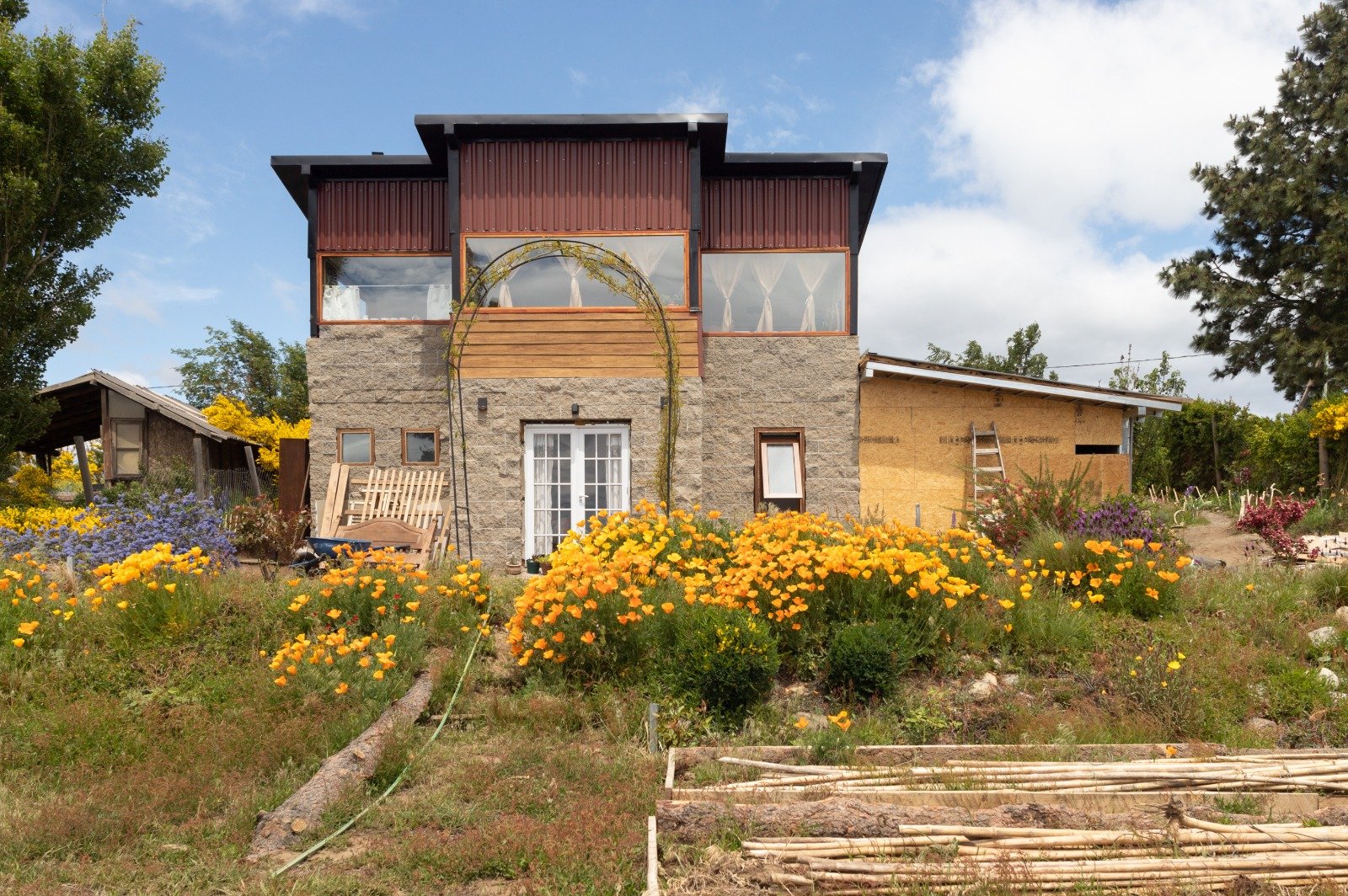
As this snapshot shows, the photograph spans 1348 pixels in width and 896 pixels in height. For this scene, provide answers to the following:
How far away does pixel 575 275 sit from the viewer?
38.1 ft

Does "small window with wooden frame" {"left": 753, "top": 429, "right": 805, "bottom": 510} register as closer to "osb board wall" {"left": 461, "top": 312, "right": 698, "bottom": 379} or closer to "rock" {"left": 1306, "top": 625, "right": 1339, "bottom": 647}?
"osb board wall" {"left": 461, "top": 312, "right": 698, "bottom": 379}

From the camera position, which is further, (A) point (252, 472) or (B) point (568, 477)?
(A) point (252, 472)

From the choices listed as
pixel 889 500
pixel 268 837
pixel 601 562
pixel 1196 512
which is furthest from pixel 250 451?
pixel 1196 512

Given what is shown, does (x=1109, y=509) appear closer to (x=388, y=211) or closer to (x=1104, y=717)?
(x=1104, y=717)

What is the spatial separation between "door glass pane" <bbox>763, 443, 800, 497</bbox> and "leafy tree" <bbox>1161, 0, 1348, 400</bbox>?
1907 cm

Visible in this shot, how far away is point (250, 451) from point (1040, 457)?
17.9m

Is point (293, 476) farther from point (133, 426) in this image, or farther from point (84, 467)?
point (84, 467)

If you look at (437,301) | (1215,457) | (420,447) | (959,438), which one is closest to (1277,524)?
(959,438)

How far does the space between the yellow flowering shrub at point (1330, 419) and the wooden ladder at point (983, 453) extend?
965cm

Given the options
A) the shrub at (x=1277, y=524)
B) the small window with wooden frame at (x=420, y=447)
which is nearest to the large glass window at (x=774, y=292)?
the small window with wooden frame at (x=420, y=447)

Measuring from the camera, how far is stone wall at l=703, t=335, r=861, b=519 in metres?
12.3

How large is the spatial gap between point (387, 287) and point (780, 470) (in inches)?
260

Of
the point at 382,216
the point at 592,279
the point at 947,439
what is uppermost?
the point at 382,216

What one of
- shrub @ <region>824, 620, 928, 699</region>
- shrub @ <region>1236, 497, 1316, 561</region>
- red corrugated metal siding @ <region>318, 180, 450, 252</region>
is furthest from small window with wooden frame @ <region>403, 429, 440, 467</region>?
shrub @ <region>1236, 497, 1316, 561</region>
